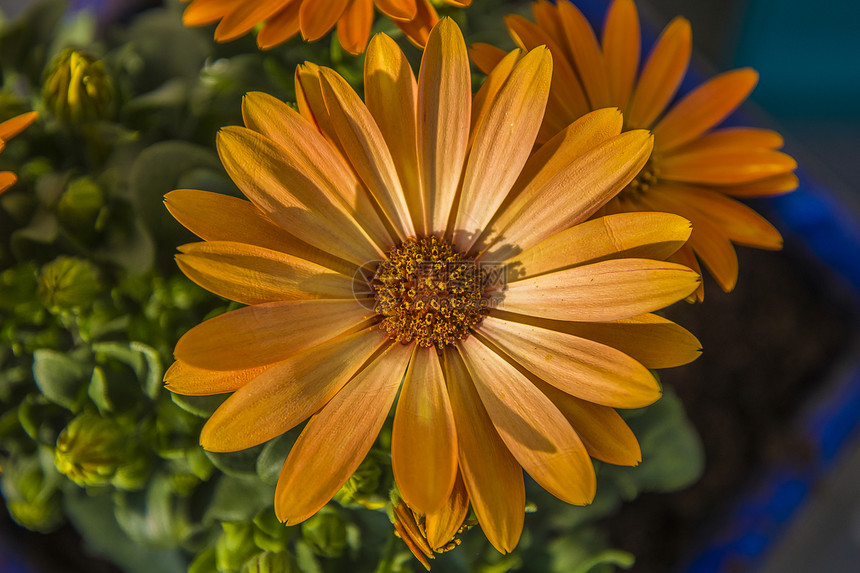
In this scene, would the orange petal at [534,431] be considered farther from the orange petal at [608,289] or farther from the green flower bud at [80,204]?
the green flower bud at [80,204]

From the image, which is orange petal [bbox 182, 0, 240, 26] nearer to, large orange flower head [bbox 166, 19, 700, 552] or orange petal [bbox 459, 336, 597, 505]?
large orange flower head [bbox 166, 19, 700, 552]

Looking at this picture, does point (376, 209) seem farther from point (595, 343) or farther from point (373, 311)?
point (595, 343)

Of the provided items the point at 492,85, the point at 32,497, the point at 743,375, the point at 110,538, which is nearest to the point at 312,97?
the point at 492,85

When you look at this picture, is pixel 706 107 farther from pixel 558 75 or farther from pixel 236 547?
pixel 236 547

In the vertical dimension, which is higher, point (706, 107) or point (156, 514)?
point (706, 107)

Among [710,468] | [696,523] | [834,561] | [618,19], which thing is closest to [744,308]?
[710,468]

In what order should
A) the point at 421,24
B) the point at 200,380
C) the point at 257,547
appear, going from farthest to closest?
the point at 257,547, the point at 421,24, the point at 200,380

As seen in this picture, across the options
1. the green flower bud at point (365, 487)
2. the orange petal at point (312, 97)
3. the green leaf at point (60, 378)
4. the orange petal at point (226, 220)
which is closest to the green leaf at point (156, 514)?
the green leaf at point (60, 378)

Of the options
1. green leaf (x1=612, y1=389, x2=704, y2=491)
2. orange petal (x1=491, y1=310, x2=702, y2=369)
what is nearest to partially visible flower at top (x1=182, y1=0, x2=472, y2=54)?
orange petal (x1=491, y1=310, x2=702, y2=369)
